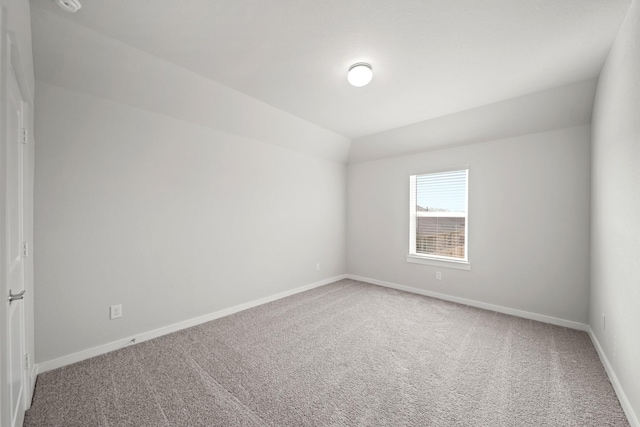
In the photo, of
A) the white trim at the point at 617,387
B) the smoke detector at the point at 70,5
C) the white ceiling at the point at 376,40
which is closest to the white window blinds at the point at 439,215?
the white ceiling at the point at 376,40

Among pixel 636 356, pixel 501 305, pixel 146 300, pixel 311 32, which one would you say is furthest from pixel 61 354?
pixel 501 305

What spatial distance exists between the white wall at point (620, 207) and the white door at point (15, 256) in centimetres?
348

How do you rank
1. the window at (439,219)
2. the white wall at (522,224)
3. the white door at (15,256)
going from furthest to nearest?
the window at (439,219) → the white wall at (522,224) → the white door at (15,256)

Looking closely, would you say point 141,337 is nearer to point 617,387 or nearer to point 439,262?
point 439,262

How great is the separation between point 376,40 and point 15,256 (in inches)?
110

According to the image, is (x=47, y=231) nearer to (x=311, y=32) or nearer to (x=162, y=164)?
(x=162, y=164)

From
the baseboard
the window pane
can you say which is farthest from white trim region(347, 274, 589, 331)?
the baseboard

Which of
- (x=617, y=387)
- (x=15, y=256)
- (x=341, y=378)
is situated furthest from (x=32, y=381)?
(x=617, y=387)

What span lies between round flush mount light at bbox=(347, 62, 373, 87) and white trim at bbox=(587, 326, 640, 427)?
9.82ft

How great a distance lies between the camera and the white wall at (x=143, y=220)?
223 cm

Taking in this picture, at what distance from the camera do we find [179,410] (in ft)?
5.75

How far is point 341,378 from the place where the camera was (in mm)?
2113

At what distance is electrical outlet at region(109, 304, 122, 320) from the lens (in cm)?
251

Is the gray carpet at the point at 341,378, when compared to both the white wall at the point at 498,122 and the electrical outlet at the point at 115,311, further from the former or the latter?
the white wall at the point at 498,122
